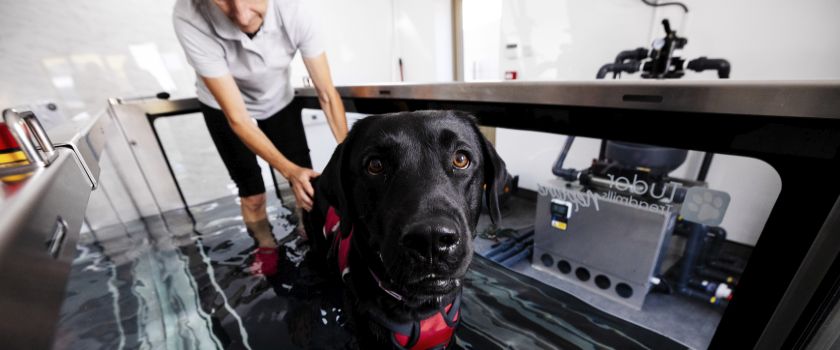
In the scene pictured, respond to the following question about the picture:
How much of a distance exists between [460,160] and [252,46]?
1344 mm

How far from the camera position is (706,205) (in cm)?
111

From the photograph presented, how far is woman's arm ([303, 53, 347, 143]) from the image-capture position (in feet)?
5.82

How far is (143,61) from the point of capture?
299 cm

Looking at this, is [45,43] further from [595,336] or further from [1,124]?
[595,336]

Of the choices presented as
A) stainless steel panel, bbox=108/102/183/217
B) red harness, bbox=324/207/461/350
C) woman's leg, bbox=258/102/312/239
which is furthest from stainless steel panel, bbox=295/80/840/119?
stainless steel panel, bbox=108/102/183/217

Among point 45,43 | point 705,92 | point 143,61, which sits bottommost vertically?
point 705,92

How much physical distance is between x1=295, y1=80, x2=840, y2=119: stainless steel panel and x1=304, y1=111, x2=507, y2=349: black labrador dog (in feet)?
0.85

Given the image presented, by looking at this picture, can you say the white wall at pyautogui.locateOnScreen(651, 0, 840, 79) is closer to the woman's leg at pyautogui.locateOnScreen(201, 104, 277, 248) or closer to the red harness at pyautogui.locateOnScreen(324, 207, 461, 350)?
the red harness at pyautogui.locateOnScreen(324, 207, 461, 350)

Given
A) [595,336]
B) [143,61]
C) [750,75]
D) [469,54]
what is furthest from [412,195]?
[143,61]

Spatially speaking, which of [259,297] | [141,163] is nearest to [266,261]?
[259,297]

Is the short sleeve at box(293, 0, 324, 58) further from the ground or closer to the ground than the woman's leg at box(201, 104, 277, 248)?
further from the ground

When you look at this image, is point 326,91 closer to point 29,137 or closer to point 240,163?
point 240,163

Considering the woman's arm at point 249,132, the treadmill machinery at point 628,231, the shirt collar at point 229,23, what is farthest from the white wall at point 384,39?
the treadmill machinery at point 628,231

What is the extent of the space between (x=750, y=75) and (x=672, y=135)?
6.16 ft
